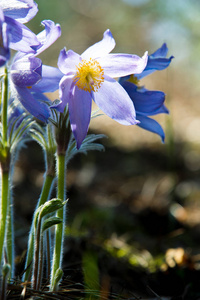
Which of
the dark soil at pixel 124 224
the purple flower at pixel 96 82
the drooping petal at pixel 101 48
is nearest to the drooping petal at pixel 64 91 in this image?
the purple flower at pixel 96 82

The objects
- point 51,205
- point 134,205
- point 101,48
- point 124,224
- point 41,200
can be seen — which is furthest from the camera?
point 134,205

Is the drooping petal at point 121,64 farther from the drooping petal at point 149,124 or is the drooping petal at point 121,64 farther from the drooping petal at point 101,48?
the drooping petal at point 149,124

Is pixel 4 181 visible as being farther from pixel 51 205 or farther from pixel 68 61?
pixel 68 61

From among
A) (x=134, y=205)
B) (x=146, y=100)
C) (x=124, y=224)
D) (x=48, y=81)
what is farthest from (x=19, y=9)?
(x=134, y=205)

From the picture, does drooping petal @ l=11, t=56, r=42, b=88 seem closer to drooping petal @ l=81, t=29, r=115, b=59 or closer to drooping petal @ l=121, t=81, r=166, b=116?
drooping petal @ l=81, t=29, r=115, b=59

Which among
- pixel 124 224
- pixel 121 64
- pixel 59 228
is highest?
pixel 121 64

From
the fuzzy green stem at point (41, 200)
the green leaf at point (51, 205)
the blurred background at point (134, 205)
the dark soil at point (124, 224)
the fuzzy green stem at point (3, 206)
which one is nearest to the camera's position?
the green leaf at point (51, 205)

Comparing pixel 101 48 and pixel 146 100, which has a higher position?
pixel 101 48
